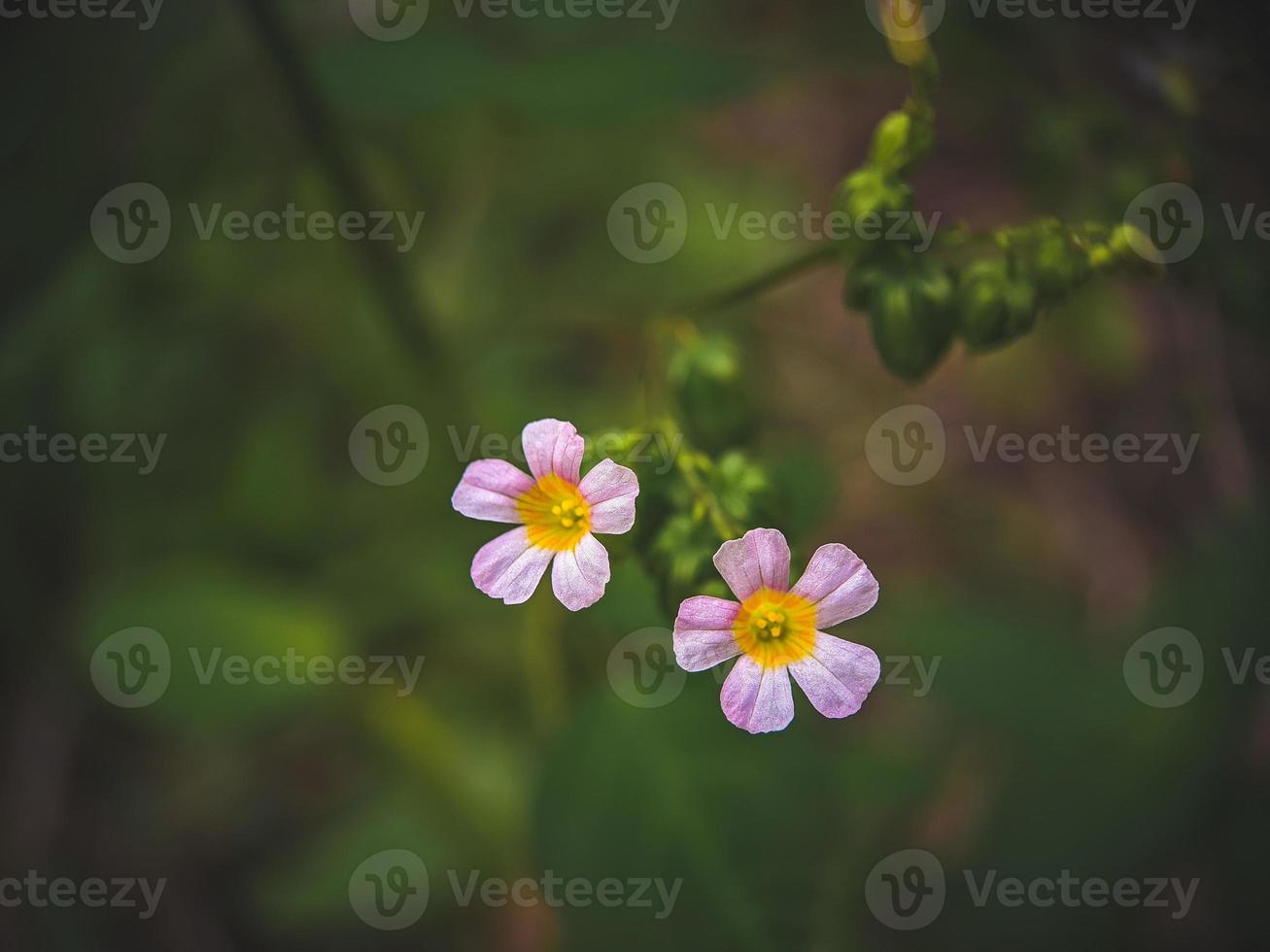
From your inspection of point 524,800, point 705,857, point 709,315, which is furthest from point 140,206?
point 705,857

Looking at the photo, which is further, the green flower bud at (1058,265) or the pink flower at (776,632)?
the green flower bud at (1058,265)

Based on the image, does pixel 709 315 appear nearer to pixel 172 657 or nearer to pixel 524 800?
pixel 524 800

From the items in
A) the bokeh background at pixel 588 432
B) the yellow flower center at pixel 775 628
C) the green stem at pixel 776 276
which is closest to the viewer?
the yellow flower center at pixel 775 628

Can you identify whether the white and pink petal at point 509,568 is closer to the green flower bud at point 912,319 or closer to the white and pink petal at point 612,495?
the white and pink petal at point 612,495

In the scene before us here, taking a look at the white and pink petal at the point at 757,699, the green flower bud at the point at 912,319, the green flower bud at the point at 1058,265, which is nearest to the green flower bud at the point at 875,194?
the green flower bud at the point at 912,319

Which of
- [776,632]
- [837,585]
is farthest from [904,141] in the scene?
[776,632]

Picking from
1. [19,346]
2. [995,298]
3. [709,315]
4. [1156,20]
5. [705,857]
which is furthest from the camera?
[709,315]

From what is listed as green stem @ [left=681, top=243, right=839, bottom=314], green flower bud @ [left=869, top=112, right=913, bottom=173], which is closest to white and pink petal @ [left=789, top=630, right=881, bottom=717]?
green stem @ [left=681, top=243, right=839, bottom=314]
